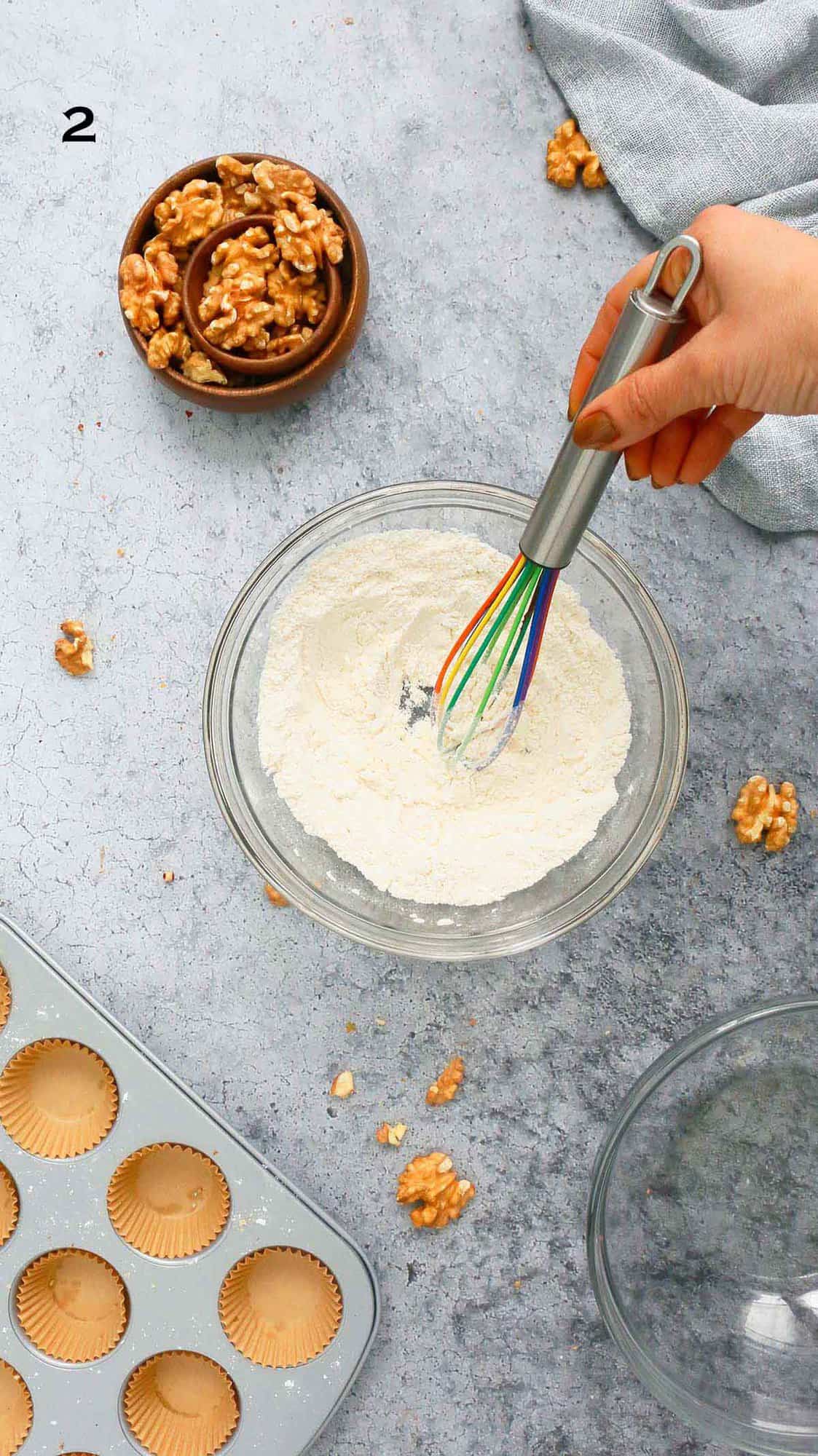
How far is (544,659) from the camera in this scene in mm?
1262

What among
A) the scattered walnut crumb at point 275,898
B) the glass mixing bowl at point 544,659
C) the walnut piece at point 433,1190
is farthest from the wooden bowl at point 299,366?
the walnut piece at point 433,1190

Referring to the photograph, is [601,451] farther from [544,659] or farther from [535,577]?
[544,659]

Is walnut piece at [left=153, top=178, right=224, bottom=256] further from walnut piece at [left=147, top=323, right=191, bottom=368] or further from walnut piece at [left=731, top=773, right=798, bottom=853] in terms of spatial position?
walnut piece at [left=731, top=773, right=798, bottom=853]

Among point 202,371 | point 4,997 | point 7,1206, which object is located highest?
point 202,371

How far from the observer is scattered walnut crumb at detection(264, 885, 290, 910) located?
130 centimetres

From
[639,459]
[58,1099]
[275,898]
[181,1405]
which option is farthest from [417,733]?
[181,1405]

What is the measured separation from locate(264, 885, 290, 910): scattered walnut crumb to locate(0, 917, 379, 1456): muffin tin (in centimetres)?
23

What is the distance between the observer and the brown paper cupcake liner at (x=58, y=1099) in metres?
1.28

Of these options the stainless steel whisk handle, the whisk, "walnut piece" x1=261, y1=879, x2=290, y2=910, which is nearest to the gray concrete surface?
"walnut piece" x1=261, y1=879, x2=290, y2=910

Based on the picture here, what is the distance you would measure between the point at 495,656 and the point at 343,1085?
567mm

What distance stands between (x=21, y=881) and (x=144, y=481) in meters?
0.54

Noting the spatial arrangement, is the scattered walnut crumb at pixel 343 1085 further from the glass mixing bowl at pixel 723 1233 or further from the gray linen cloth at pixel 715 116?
the gray linen cloth at pixel 715 116

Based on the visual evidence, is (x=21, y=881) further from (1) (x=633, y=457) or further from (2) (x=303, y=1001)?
(1) (x=633, y=457)

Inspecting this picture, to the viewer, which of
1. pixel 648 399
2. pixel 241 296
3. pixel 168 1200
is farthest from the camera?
pixel 168 1200
